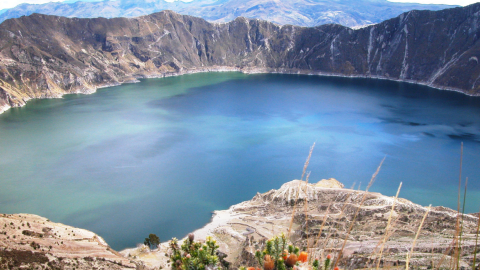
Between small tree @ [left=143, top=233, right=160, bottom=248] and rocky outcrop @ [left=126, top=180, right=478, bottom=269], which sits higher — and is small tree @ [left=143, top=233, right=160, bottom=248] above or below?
below

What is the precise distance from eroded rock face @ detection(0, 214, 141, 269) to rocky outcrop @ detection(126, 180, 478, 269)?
333cm

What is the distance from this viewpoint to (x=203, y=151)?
4578 centimetres

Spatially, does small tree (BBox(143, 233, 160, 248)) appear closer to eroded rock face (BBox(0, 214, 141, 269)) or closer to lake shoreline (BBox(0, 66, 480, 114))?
eroded rock face (BBox(0, 214, 141, 269))

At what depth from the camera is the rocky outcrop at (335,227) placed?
1656 centimetres

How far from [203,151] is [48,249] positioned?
27.9m

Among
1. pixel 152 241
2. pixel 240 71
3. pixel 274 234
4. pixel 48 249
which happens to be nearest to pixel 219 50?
pixel 240 71

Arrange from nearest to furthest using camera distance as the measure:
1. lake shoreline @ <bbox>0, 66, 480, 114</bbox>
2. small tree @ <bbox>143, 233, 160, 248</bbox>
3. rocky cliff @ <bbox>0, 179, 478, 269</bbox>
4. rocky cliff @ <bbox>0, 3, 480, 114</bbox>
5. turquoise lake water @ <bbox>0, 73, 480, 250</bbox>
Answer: rocky cliff @ <bbox>0, 179, 478, 269</bbox>
small tree @ <bbox>143, 233, 160, 248</bbox>
turquoise lake water @ <bbox>0, 73, 480, 250</bbox>
rocky cliff @ <bbox>0, 3, 480, 114</bbox>
lake shoreline @ <bbox>0, 66, 480, 114</bbox>

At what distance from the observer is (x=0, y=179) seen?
36.2m

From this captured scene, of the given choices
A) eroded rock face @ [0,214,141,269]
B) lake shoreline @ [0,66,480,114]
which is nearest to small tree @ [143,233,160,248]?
eroded rock face @ [0,214,141,269]

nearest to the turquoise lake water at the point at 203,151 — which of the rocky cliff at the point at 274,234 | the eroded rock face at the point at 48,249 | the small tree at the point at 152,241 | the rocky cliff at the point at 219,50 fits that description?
the small tree at the point at 152,241

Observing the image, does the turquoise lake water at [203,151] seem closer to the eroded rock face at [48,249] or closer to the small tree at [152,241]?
the small tree at [152,241]

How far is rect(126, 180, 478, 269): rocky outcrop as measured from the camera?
16558 mm

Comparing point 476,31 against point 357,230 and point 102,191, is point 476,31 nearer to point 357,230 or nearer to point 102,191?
point 357,230

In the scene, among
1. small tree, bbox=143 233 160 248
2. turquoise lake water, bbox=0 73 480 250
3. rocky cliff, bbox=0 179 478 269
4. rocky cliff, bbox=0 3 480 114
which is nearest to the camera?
rocky cliff, bbox=0 179 478 269
